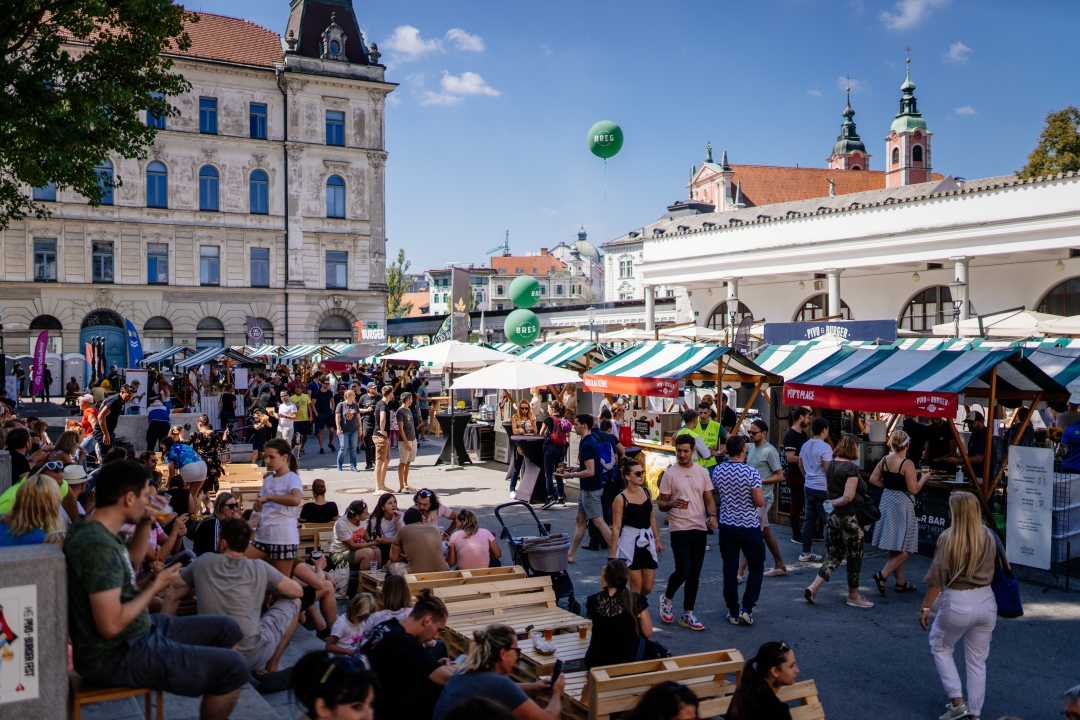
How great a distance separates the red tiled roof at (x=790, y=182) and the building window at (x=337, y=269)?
3924 centimetres

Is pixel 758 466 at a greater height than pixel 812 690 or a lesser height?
greater

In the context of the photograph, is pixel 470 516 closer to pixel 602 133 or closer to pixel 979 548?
pixel 979 548

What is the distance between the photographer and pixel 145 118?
46.0m

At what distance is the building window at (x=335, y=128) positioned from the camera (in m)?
49.1

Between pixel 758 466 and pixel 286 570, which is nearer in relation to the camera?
pixel 286 570

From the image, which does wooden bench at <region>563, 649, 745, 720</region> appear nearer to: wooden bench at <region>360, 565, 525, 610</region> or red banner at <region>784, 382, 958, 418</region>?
wooden bench at <region>360, 565, 525, 610</region>

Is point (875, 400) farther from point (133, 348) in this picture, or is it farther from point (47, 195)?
point (47, 195)

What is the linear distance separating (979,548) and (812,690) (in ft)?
5.37

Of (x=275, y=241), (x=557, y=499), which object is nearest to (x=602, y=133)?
(x=557, y=499)

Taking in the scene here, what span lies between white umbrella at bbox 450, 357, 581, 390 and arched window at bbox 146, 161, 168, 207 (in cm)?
3462

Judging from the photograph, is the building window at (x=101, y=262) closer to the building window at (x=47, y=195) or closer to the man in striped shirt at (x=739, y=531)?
the building window at (x=47, y=195)

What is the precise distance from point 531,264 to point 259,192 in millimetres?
76801

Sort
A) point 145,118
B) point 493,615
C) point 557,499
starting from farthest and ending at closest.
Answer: point 145,118 → point 557,499 → point 493,615

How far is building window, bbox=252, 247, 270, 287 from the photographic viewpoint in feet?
157
